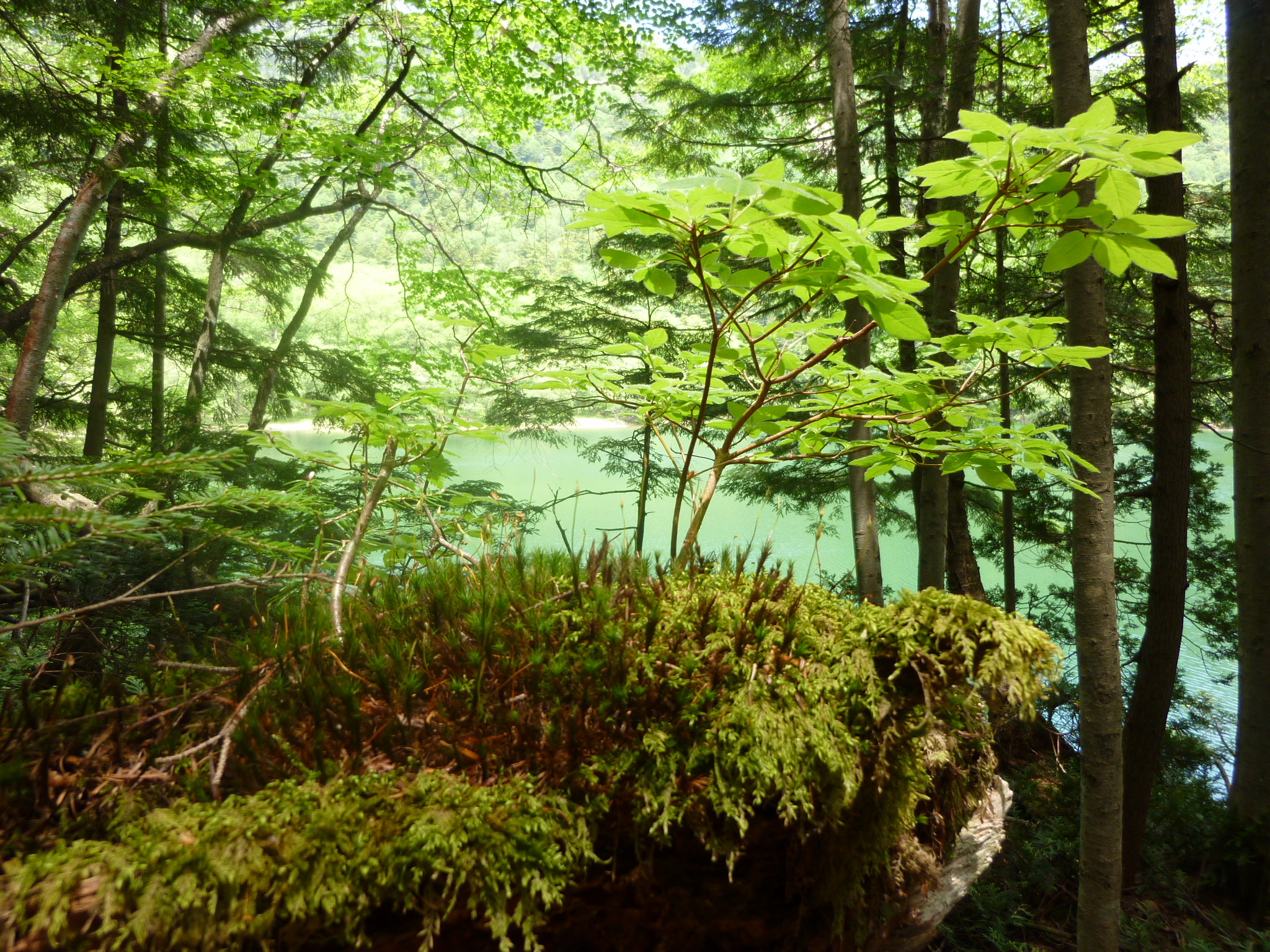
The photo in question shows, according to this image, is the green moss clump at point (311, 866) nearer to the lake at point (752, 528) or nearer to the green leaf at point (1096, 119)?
the green leaf at point (1096, 119)

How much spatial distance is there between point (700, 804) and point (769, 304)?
747 cm

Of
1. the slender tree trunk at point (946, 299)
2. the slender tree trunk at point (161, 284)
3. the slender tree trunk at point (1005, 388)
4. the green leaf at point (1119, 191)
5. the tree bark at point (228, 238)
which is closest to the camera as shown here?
the green leaf at point (1119, 191)

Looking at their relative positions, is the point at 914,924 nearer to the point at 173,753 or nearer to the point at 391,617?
the point at 391,617

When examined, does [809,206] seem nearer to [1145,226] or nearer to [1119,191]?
[1119,191]

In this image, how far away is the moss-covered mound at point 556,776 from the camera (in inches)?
33.9

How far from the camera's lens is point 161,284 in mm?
7207

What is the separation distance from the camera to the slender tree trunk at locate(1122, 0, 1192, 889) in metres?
3.82

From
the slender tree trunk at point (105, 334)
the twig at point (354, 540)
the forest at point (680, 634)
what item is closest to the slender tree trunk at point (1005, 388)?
the forest at point (680, 634)

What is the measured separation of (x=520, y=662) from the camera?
1290 millimetres

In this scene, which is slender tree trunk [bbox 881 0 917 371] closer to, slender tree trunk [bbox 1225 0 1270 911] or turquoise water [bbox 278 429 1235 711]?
slender tree trunk [bbox 1225 0 1270 911]

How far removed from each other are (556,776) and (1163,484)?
4.98 metres

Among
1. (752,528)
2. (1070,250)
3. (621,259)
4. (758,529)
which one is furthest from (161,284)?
(758,529)

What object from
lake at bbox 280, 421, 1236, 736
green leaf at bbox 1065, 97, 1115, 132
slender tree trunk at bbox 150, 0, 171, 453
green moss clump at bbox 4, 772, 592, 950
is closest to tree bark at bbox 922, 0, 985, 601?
green leaf at bbox 1065, 97, 1115, 132

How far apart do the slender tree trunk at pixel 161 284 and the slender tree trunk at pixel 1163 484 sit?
7549 mm
